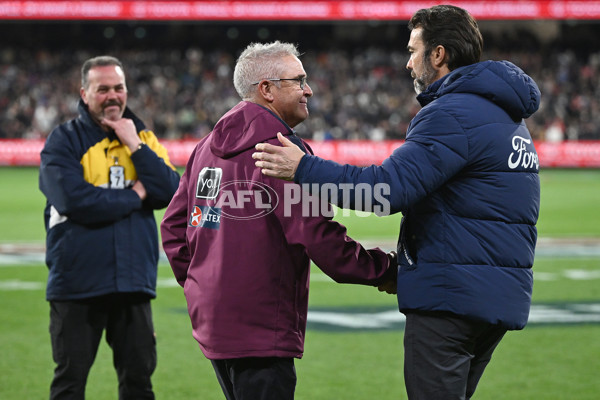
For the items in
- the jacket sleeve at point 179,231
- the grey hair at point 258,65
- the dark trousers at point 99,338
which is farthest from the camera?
the dark trousers at point 99,338

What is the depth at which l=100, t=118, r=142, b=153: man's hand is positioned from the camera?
4.36 meters

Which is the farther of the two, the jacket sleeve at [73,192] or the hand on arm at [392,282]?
the jacket sleeve at [73,192]

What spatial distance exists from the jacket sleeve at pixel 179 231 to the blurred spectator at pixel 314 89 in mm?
25824

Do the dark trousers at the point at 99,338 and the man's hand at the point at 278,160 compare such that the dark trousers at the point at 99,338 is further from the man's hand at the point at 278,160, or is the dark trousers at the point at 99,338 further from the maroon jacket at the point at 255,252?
the man's hand at the point at 278,160

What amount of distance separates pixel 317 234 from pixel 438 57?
0.80 m

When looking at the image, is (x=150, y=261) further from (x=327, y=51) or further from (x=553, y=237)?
(x=327, y=51)

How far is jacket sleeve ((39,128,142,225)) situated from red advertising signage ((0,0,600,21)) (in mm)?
28236

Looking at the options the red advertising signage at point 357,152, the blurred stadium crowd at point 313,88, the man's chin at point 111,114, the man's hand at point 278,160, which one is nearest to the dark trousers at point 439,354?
the man's hand at point 278,160

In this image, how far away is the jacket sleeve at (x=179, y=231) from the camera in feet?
11.0

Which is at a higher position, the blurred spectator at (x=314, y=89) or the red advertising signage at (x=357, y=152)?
the blurred spectator at (x=314, y=89)

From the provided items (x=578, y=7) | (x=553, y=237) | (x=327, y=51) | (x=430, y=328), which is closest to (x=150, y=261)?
(x=430, y=328)

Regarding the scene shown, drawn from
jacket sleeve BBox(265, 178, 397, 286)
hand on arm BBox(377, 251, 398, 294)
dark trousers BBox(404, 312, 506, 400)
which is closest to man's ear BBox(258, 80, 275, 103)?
jacket sleeve BBox(265, 178, 397, 286)

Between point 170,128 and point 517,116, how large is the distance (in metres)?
28.0

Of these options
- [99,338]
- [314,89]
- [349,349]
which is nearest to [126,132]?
[99,338]
